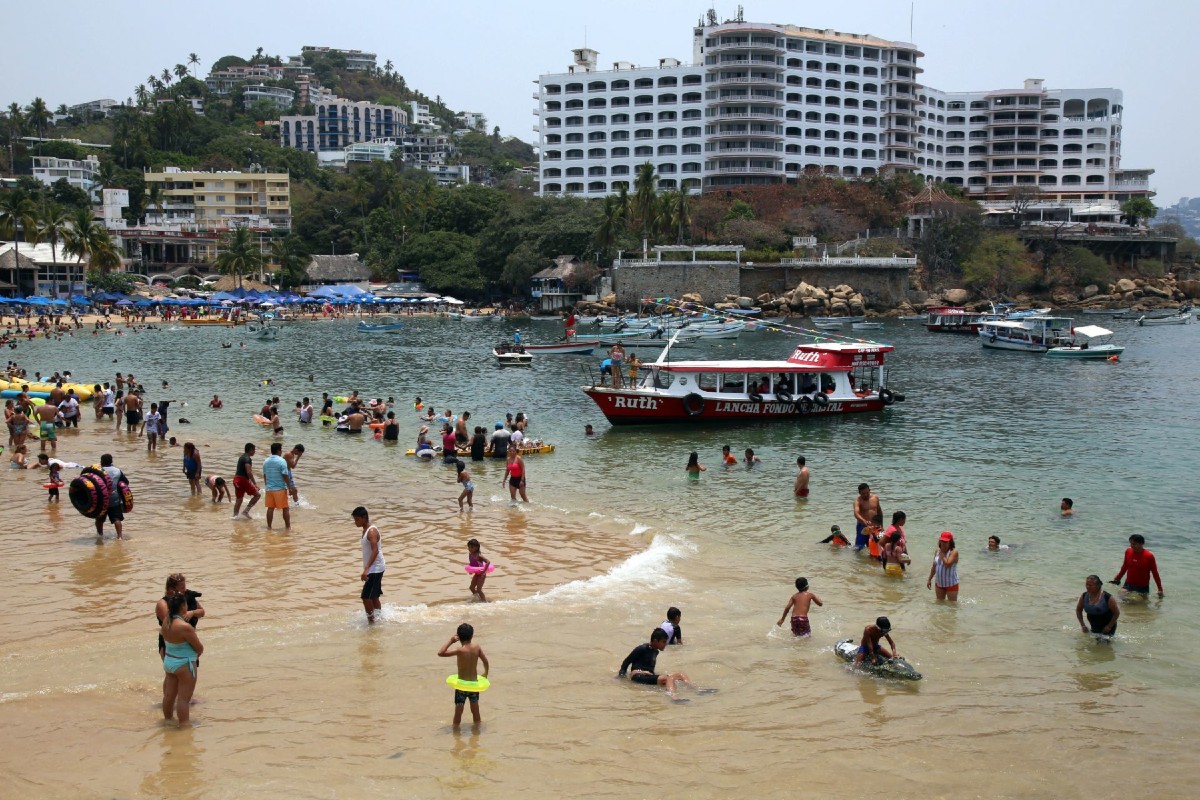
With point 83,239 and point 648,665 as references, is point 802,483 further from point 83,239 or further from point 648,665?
point 83,239

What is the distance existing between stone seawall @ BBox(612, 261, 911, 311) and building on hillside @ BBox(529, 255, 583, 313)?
228 inches

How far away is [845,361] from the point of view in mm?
36531

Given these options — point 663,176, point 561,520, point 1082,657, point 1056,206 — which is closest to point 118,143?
point 663,176

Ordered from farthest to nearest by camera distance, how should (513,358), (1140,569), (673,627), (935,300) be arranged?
(935,300) → (513,358) → (1140,569) → (673,627)

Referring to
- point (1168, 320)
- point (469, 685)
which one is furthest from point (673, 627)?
point (1168, 320)

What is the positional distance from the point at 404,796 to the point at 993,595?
10.8 metres

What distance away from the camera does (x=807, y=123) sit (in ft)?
403

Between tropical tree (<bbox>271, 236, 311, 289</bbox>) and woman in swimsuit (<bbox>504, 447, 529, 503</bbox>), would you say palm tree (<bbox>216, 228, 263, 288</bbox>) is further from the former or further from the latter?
woman in swimsuit (<bbox>504, 447, 529, 503</bbox>)

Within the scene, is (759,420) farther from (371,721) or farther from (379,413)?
(371,721)

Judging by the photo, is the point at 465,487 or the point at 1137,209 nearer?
the point at 465,487

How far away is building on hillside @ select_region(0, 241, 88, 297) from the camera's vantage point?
90750 mm

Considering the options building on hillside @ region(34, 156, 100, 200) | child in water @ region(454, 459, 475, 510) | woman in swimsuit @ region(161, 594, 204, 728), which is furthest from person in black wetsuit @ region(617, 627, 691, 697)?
building on hillside @ region(34, 156, 100, 200)

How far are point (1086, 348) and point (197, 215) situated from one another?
10617 cm

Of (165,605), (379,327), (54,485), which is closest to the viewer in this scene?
(165,605)
